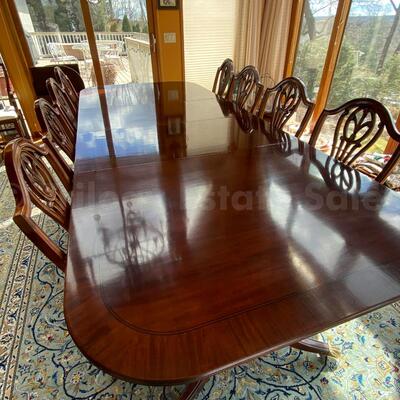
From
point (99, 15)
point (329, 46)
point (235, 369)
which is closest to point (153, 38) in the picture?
point (99, 15)

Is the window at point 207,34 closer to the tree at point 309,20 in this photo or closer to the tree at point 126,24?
the tree at point 126,24

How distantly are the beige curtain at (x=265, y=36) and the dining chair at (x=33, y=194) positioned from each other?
3796 mm

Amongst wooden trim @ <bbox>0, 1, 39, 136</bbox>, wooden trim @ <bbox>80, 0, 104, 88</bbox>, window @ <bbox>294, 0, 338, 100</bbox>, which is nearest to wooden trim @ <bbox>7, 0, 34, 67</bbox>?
wooden trim @ <bbox>0, 1, 39, 136</bbox>

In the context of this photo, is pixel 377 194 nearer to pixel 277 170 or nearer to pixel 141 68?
pixel 277 170

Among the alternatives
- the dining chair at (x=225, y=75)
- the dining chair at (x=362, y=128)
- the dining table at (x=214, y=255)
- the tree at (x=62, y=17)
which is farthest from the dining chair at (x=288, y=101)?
the tree at (x=62, y=17)

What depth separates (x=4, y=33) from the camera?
10.2ft

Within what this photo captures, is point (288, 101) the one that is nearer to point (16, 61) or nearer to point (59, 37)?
point (59, 37)

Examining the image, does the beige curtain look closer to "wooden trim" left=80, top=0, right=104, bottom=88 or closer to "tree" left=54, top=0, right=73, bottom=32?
"wooden trim" left=80, top=0, right=104, bottom=88

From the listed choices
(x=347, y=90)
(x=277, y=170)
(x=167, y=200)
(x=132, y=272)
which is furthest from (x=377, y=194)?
(x=347, y=90)

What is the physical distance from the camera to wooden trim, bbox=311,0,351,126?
3.02 meters

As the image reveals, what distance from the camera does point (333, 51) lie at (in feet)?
10.6

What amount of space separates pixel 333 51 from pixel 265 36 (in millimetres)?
1164

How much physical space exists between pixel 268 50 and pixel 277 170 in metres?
3.58

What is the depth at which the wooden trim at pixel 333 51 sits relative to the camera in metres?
3.02
